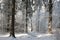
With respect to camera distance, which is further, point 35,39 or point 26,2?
point 26,2

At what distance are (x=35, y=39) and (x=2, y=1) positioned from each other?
37.4 feet

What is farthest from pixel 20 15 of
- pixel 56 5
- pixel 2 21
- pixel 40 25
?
pixel 56 5

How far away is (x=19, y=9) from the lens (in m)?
26.2

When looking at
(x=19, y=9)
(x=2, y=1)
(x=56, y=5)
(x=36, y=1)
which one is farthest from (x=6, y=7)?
(x=56, y=5)

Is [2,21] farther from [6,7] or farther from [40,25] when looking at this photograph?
[40,25]

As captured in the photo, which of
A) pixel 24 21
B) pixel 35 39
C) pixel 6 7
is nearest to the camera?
pixel 35 39

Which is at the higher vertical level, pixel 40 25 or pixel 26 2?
pixel 26 2

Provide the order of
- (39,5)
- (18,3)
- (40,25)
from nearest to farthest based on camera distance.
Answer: (18,3)
(39,5)
(40,25)

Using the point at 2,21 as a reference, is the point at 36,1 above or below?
above

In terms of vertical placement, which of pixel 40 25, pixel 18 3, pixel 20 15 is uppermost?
pixel 18 3

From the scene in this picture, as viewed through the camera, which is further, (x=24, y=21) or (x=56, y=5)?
(x=56, y=5)

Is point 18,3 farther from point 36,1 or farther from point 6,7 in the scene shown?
point 36,1

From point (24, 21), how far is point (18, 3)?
3.41 m

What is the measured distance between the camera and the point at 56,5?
115 ft
